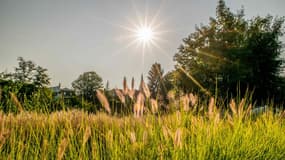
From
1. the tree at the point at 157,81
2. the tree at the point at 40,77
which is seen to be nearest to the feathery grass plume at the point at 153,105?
the tree at the point at 157,81

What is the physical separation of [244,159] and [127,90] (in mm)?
1125

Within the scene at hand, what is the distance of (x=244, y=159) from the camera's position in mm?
2191

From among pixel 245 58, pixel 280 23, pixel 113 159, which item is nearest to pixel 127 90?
pixel 113 159

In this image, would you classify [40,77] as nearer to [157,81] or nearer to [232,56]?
[157,81]

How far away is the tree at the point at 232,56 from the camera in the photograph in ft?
63.1

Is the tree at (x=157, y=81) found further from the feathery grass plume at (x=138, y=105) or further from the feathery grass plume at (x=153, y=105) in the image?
the feathery grass plume at (x=138, y=105)

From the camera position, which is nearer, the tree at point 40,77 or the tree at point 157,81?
the tree at point 157,81

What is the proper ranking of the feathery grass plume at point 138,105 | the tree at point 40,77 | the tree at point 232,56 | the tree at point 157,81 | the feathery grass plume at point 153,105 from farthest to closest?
the tree at point 232,56 < the tree at point 40,77 < the tree at point 157,81 < the feathery grass plume at point 153,105 < the feathery grass plume at point 138,105

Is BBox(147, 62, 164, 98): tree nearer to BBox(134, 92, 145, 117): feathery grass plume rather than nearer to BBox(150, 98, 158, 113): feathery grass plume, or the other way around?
BBox(150, 98, 158, 113): feathery grass plume

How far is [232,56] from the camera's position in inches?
768

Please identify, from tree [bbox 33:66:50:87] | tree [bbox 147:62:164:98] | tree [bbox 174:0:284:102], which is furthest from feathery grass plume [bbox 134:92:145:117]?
tree [bbox 174:0:284:102]

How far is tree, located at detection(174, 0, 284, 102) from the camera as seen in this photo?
19.2m

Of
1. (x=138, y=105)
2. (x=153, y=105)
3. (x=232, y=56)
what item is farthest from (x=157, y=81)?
(x=232, y=56)

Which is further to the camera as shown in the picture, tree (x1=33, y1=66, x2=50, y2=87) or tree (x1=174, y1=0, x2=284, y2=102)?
tree (x1=174, y1=0, x2=284, y2=102)
